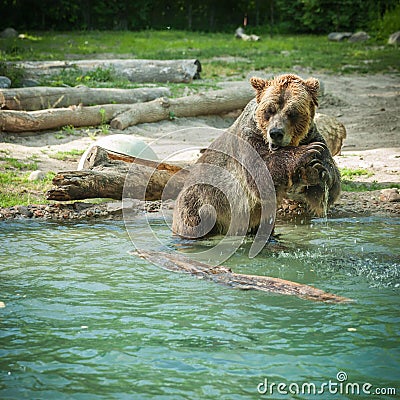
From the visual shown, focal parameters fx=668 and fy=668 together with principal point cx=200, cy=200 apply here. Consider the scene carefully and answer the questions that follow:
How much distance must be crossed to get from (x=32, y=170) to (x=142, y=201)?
2.00m

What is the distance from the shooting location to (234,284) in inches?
207

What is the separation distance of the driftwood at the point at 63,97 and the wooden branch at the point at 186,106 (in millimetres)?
740

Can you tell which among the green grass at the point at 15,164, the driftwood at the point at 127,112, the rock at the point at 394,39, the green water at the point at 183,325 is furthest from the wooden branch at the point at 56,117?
the rock at the point at 394,39

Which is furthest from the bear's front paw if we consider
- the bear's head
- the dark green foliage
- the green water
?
the dark green foliage

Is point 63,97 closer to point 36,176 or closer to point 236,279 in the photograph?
point 36,176

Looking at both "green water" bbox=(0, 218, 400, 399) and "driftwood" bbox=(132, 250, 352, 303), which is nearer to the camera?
"green water" bbox=(0, 218, 400, 399)

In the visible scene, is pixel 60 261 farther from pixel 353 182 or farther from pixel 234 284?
pixel 353 182

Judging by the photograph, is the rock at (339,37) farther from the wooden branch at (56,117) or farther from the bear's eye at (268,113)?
the bear's eye at (268,113)

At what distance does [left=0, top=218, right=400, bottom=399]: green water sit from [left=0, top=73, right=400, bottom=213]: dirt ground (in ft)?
10.0

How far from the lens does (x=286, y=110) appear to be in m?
6.01

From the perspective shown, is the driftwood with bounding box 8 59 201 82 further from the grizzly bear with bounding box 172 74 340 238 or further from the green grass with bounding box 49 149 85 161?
the grizzly bear with bounding box 172 74 340 238

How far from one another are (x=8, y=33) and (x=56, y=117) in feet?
53.6

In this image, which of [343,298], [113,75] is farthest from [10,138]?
[343,298]

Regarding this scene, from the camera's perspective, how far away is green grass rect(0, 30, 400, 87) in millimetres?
17259
